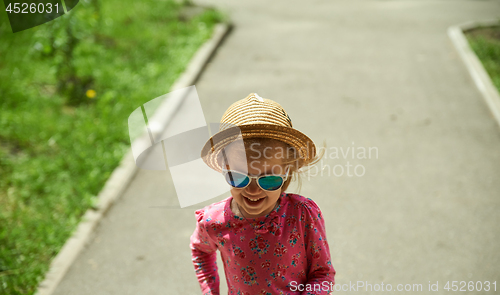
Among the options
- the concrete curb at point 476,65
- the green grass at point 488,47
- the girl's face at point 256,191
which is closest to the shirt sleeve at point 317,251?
the girl's face at point 256,191

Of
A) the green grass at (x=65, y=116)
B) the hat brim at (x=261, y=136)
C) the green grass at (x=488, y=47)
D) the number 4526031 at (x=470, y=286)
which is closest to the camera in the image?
the hat brim at (x=261, y=136)

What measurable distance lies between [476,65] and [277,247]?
16.9ft

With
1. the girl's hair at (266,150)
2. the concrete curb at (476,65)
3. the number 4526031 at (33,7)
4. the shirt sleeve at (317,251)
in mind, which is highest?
the number 4526031 at (33,7)

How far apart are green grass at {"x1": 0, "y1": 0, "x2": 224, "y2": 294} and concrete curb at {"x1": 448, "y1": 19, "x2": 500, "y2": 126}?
398 cm

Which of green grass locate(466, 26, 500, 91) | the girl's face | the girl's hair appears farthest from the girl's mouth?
green grass locate(466, 26, 500, 91)

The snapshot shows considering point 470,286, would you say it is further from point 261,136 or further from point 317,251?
point 261,136

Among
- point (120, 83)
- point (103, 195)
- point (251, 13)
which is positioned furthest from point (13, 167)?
point (251, 13)

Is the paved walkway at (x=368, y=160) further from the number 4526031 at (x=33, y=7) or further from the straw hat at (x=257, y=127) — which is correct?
the number 4526031 at (x=33, y=7)

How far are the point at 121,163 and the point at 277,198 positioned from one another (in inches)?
115

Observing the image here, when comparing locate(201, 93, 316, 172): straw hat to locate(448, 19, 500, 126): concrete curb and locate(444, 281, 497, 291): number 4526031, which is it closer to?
locate(444, 281, 497, 291): number 4526031

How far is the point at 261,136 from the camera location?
4.94ft

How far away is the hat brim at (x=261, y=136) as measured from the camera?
4.89 ft

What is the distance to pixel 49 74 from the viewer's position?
549 cm

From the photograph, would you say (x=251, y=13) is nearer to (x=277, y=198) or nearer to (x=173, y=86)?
(x=173, y=86)
